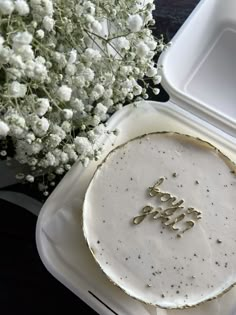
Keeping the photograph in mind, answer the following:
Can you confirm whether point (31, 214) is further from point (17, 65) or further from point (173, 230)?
point (17, 65)

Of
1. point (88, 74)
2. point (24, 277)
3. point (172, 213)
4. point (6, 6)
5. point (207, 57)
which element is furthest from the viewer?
point (207, 57)

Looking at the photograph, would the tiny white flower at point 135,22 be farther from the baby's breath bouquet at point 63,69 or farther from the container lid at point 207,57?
the container lid at point 207,57

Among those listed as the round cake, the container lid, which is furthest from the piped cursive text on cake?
the container lid

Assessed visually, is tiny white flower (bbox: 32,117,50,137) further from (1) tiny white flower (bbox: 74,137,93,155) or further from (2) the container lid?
(2) the container lid

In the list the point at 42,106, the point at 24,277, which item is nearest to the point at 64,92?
the point at 42,106

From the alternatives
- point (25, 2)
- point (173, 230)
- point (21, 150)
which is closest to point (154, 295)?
point (173, 230)

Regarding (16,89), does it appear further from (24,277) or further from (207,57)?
(207,57)
